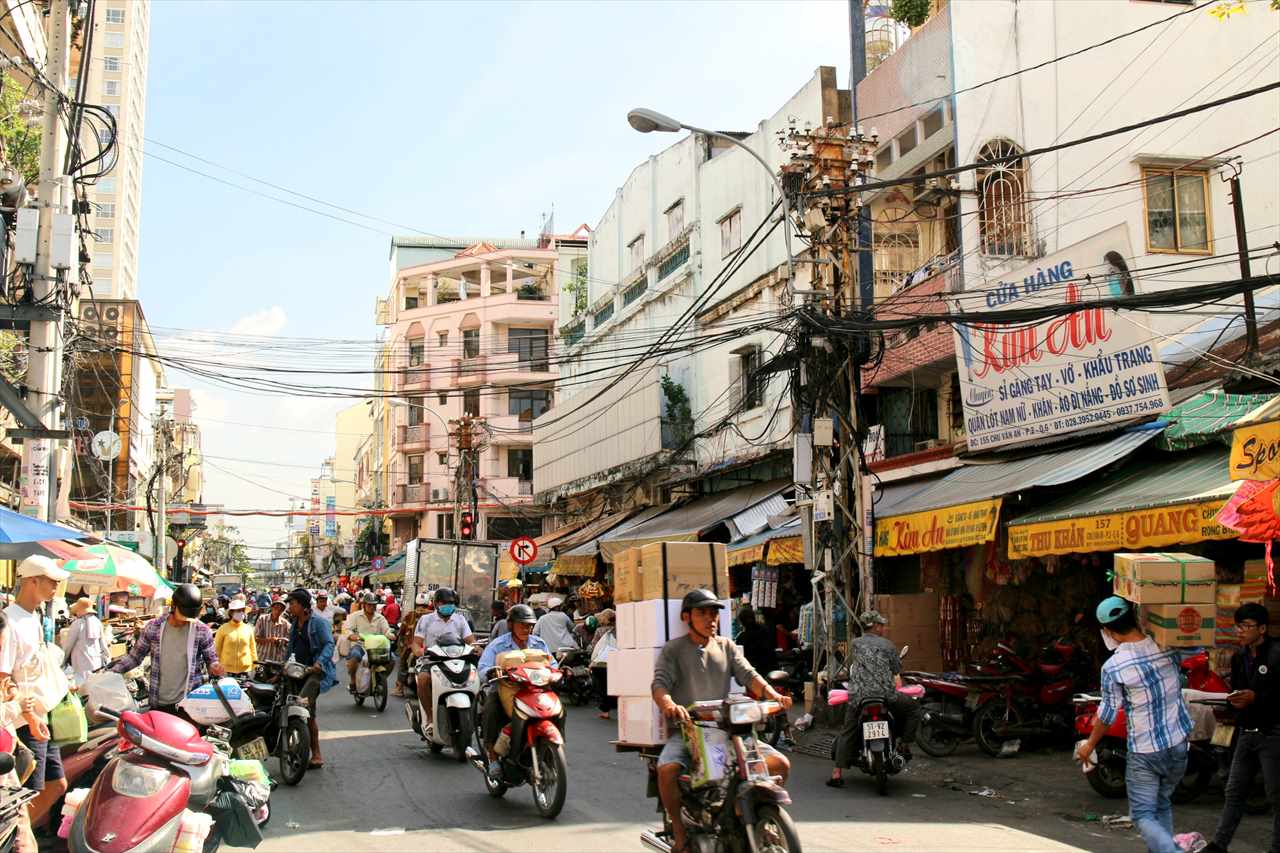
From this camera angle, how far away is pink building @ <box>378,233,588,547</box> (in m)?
60.6

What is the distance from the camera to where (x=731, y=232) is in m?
27.4

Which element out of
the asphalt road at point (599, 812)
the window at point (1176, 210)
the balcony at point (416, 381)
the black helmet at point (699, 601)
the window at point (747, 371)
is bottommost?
the asphalt road at point (599, 812)

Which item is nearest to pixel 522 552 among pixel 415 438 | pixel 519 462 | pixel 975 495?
pixel 975 495

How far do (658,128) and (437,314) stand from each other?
51.0m

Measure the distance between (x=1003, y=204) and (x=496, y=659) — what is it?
1232 centimetres

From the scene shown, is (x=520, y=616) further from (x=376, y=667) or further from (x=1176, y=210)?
(x=1176, y=210)

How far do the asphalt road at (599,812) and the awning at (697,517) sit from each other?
933cm

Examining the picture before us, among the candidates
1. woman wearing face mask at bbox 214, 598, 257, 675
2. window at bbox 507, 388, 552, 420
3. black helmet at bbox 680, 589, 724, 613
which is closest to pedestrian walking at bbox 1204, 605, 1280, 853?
black helmet at bbox 680, 589, 724, 613

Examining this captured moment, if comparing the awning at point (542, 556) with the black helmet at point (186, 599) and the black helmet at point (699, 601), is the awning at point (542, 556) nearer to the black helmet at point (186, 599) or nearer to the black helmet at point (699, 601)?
the black helmet at point (186, 599)

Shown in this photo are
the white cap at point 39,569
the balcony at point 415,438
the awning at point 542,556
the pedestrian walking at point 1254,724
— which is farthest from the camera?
the balcony at point 415,438

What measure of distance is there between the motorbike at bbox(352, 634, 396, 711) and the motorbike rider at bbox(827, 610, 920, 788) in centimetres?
881

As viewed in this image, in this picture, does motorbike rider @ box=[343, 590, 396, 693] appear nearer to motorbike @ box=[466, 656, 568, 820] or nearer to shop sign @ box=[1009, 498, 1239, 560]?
motorbike @ box=[466, 656, 568, 820]

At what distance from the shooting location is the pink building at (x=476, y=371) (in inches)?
2387

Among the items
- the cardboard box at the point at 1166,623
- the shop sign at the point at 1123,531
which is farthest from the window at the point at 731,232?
the cardboard box at the point at 1166,623
